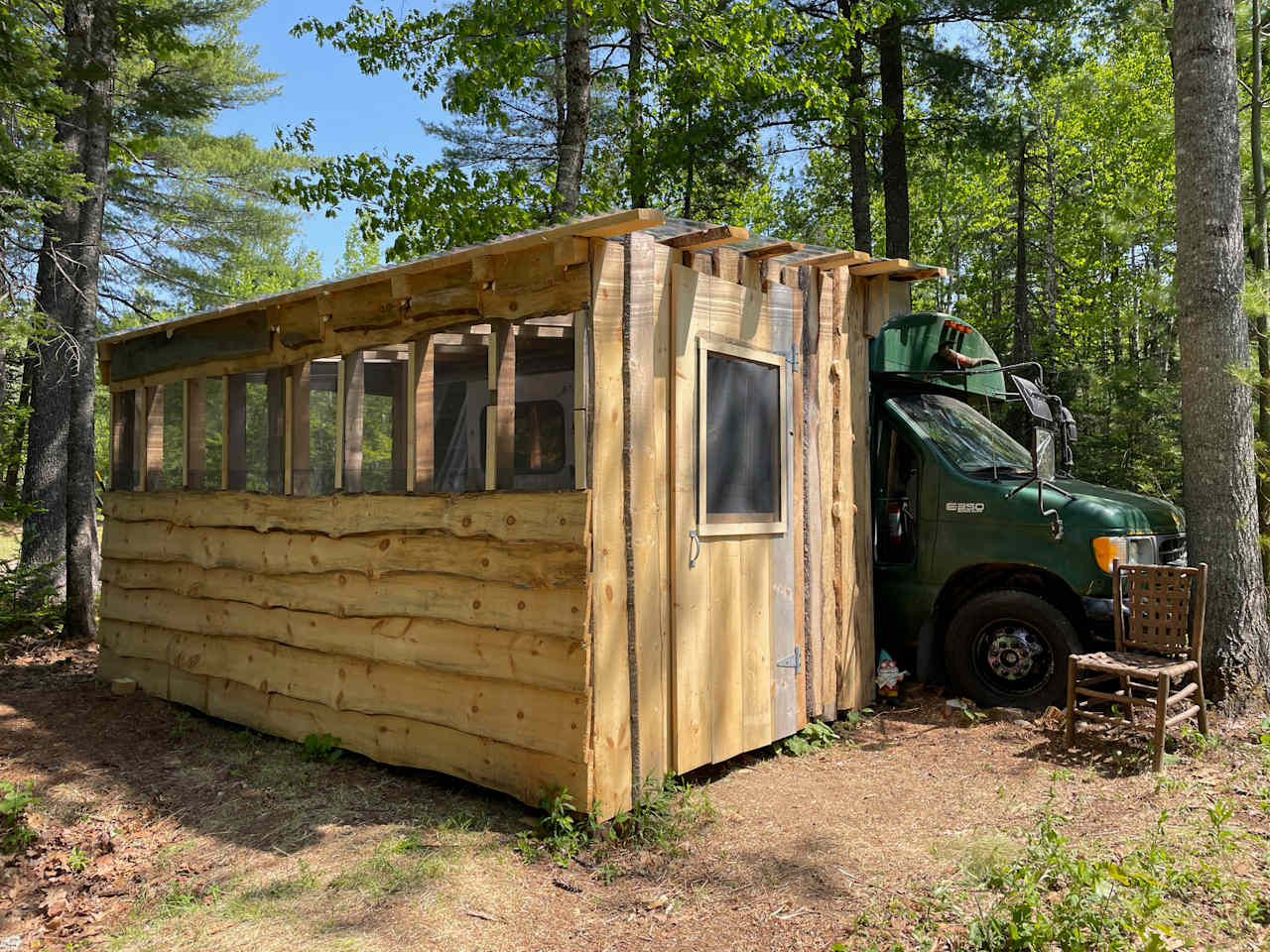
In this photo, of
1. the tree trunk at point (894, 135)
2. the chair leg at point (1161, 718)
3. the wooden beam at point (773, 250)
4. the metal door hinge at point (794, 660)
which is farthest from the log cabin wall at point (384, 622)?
the tree trunk at point (894, 135)

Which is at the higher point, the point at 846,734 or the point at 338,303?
the point at 338,303

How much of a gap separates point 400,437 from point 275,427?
149 centimetres

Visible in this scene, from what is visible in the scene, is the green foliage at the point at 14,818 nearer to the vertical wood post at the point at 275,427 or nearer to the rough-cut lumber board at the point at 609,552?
the vertical wood post at the point at 275,427

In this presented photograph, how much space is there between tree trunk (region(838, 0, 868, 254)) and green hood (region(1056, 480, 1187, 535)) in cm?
787

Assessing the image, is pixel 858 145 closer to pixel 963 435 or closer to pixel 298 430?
pixel 963 435

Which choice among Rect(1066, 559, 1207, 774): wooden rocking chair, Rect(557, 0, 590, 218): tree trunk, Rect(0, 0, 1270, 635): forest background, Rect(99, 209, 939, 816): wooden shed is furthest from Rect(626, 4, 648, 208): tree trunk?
Rect(1066, 559, 1207, 774): wooden rocking chair

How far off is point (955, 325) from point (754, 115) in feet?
31.2

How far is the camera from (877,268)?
678cm

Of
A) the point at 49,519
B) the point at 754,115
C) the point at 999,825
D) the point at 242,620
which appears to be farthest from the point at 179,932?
the point at 754,115

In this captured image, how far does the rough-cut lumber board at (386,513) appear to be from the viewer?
189 inches

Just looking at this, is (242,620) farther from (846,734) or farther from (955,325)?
(955,325)

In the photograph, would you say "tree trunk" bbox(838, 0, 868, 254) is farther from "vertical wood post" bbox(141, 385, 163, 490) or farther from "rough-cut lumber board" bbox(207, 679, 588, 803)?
"rough-cut lumber board" bbox(207, 679, 588, 803)

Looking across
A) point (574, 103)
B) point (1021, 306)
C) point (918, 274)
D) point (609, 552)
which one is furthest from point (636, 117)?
point (609, 552)

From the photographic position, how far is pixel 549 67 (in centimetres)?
1848
